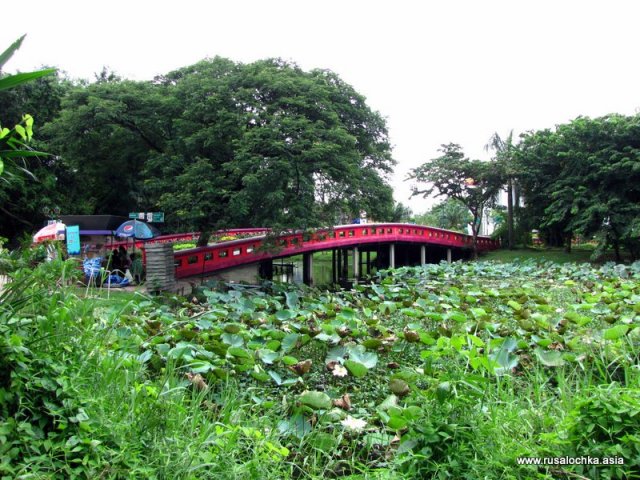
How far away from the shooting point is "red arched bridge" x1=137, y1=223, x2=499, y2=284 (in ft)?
41.5

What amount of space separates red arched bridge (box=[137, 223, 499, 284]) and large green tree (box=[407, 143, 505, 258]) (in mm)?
1951

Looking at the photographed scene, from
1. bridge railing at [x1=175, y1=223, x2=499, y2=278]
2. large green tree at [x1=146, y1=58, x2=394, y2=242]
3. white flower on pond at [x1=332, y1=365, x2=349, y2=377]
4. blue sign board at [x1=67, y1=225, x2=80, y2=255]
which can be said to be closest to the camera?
white flower on pond at [x1=332, y1=365, x2=349, y2=377]

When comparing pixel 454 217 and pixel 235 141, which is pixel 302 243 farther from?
pixel 454 217

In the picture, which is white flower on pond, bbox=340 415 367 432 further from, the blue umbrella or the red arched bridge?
the blue umbrella

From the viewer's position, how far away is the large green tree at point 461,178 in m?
23.8

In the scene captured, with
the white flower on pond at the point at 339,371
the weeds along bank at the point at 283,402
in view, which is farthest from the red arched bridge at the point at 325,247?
the white flower on pond at the point at 339,371

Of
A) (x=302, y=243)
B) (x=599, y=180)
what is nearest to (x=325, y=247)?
(x=302, y=243)

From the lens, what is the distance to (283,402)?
9.30 ft

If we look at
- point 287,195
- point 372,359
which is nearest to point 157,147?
point 287,195

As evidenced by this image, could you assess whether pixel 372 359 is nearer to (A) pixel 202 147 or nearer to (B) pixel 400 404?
(B) pixel 400 404

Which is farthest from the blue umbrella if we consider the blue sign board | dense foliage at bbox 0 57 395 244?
the blue sign board

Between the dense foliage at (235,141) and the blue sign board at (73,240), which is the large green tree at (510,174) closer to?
the dense foliage at (235,141)

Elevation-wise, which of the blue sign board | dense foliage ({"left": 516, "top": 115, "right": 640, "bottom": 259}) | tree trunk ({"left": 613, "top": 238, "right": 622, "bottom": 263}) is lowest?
tree trunk ({"left": 613, "top": 238, "right": 622, "bottom": 263})

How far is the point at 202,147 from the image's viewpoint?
10.4 metres
